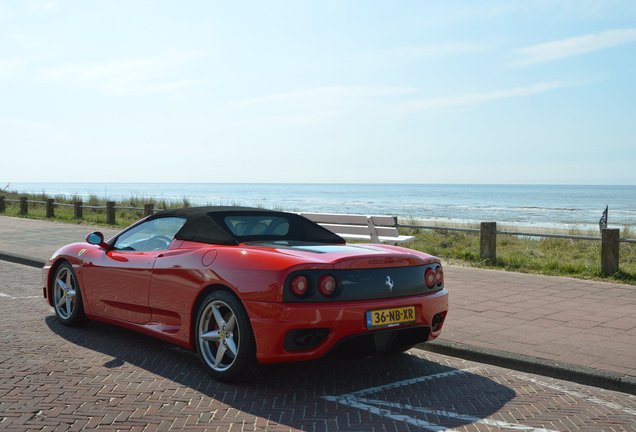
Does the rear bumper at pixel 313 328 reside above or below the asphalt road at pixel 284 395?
above

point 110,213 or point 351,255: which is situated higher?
point 351,255

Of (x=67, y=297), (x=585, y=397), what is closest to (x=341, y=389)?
(x=585, y=397)

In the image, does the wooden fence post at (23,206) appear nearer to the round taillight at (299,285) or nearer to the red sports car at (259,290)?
the red sports car at (259,290)

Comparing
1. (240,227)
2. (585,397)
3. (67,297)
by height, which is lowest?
(585,397)

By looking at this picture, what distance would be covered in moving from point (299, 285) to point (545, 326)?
3.34 meters

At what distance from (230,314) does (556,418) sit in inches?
90.4

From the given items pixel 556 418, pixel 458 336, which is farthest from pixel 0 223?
pixel 556 418

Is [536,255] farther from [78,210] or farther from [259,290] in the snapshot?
[78,210]

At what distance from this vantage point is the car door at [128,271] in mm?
5238

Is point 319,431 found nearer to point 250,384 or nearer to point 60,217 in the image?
point 250,384

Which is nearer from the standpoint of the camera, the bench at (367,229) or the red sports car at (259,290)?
the red sports car at (259,290)

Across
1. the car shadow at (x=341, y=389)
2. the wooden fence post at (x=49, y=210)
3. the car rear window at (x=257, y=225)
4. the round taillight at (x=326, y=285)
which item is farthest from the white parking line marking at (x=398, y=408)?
the wooden fence post at (x=49, y=210)

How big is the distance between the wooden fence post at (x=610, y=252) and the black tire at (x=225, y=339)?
7.35 meters

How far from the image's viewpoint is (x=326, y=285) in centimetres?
420
